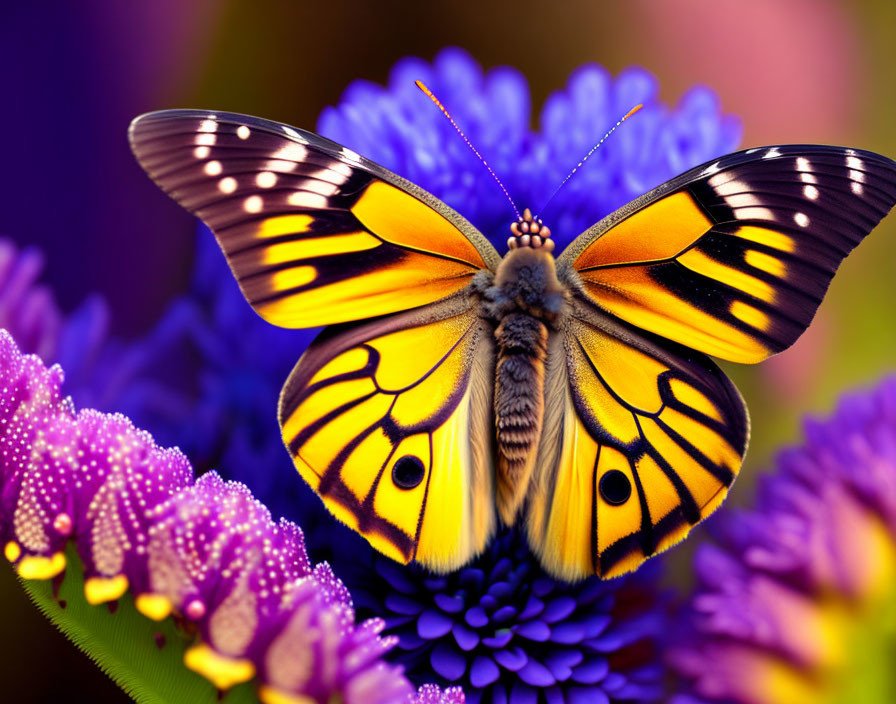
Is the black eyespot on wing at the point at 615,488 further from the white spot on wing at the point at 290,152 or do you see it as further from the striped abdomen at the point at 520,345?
the white spot on wing at the point at 290,152

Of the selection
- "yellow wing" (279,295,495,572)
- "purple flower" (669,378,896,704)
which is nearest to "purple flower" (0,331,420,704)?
"yellow wing" (279,295,495,572)

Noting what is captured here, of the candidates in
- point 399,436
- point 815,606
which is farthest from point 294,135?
point 815,606

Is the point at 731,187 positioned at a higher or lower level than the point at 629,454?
higher

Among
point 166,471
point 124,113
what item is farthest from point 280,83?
point 166,471

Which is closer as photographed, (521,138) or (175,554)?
(175,554)

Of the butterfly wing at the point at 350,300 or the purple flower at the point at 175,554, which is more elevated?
the butterfly wing at the point at 350,300

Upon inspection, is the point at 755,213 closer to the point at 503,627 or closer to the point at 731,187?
the point at 731,187

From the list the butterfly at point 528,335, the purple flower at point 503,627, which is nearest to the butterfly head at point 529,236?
the butterfly at point 528,335
